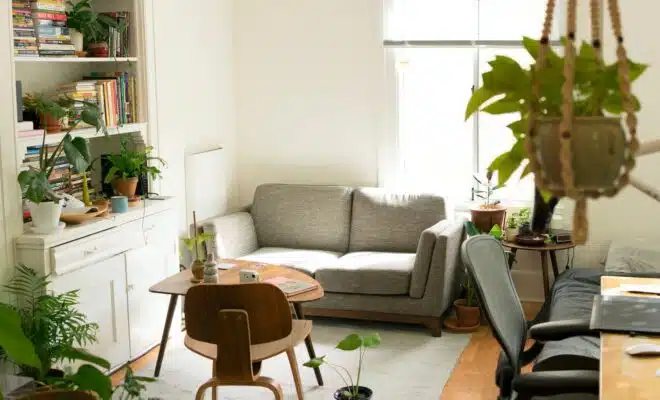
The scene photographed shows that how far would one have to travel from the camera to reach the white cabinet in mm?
4559

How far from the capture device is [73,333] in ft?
14.2

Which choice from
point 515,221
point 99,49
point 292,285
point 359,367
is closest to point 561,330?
point 359,367

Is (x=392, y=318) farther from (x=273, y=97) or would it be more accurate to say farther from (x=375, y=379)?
(x=273, y=97)

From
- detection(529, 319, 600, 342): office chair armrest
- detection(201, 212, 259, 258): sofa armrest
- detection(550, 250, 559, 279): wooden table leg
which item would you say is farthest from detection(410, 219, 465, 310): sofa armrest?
detection(529, 319, 600, 342): office chair armrest

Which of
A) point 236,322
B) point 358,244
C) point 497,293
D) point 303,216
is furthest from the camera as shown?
point 303,216

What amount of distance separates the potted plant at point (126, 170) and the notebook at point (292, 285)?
104 centimetres

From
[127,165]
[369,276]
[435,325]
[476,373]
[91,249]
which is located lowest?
[476,373]

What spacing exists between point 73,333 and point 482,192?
3029mm

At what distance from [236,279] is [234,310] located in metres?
1.11

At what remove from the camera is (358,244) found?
6.45m

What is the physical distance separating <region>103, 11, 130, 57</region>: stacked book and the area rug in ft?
5.82

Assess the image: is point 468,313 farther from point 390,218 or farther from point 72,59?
point 72,59

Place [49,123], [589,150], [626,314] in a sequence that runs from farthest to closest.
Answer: [49,123] < [626,314] < [589,150]

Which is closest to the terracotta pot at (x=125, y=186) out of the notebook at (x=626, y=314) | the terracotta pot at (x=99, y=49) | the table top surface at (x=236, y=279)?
the table top surface at (x=236, y=279)
